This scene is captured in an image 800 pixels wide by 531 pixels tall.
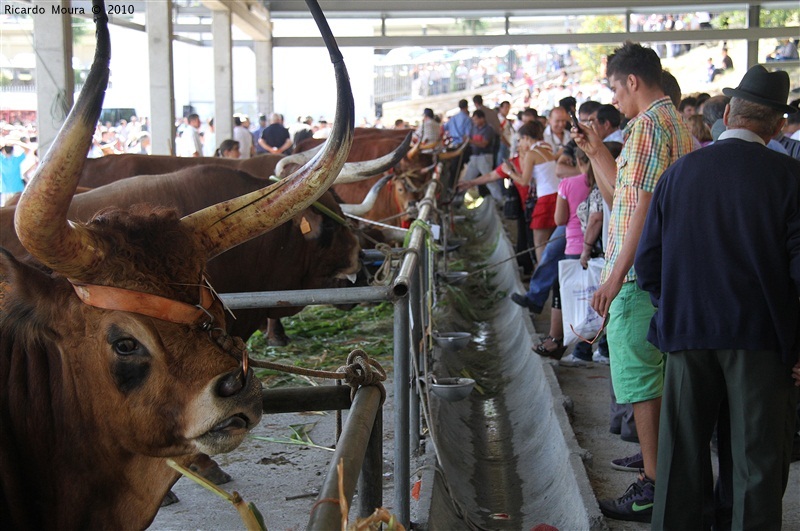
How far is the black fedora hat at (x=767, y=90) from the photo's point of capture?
12.0ft

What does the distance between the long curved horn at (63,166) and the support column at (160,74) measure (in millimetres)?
10430

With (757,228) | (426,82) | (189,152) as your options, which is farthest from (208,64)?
(757,228)

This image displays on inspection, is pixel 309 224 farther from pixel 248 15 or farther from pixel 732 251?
pixel 248 15

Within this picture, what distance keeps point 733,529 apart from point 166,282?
2490 mm

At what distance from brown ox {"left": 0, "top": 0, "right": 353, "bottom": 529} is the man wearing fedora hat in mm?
1724

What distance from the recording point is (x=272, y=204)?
2.63 metres

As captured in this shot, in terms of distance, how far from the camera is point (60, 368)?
249 centimetres

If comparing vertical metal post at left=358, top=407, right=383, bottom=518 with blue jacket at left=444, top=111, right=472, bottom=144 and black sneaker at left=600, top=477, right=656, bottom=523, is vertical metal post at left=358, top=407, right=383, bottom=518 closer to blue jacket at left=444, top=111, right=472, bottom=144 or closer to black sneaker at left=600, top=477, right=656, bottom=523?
black sneaker at left=600, top=477, right=656, bottom=523

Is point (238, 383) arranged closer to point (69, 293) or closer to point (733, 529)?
point (69, 293)

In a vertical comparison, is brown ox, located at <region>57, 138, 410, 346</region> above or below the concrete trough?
above

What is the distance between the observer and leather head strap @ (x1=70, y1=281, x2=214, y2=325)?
2412 mm

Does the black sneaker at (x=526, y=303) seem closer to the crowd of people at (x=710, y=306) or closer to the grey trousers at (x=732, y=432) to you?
the crowd of people at (x=710, y=306)

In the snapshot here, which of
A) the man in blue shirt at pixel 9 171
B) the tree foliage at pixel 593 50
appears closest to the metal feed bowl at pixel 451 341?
→ the man in blue shirt at pixel 9 171

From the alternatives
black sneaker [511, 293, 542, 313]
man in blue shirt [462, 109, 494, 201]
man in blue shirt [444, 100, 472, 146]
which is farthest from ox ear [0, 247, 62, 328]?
man in blue shirt [444, 100, 472, 146]
